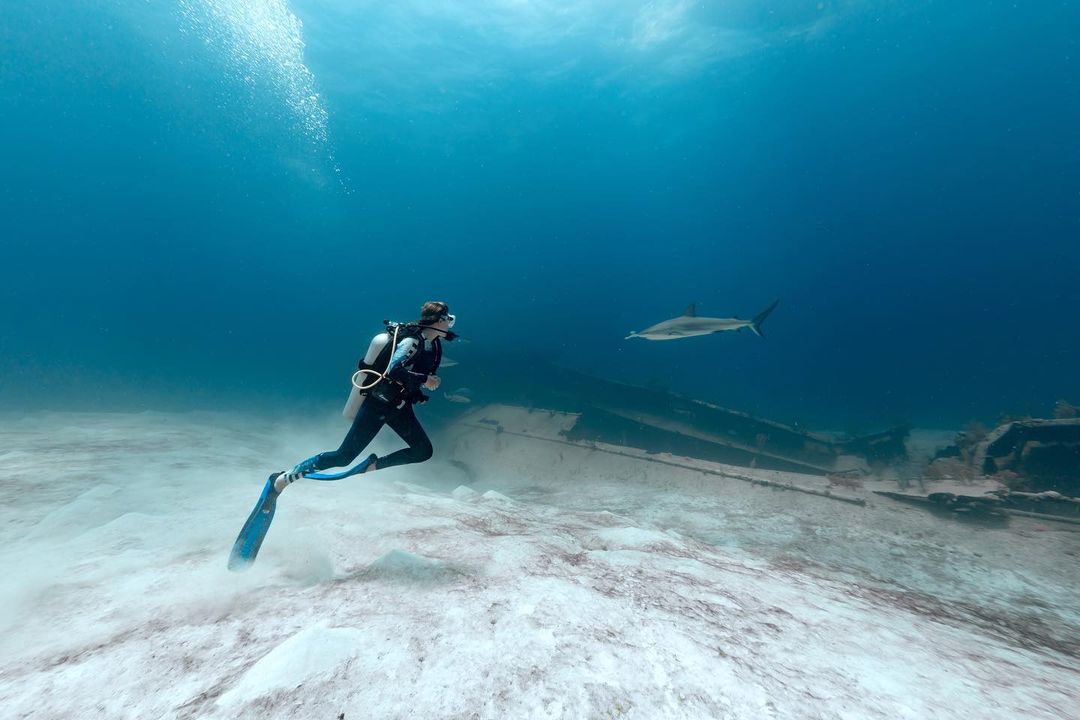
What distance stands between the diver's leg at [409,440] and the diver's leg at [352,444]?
0.52 ft

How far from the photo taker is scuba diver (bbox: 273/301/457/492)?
11.1ft

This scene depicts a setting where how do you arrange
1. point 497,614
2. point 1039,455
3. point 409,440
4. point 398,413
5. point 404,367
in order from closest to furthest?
point 497,614 < point 404,367 < point 398,413 < point 409,440 < point 1039,455

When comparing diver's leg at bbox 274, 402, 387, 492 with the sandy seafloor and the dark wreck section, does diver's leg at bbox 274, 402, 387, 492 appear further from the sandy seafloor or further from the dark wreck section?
the dark wreck section

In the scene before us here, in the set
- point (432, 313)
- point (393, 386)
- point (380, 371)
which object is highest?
point (432, 313)

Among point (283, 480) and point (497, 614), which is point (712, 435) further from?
point (283, 480)

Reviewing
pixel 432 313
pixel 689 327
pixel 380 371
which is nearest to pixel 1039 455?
pixel 689 327

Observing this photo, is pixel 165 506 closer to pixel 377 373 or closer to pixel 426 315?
pixel 377 373

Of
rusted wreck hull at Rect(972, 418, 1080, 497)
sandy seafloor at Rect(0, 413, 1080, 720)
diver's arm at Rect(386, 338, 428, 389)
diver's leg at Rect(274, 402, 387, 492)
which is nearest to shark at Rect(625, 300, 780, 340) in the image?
rusted wreck hull at Rect(972, 418, 1080, 497)

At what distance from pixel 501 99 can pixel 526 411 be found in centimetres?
3869

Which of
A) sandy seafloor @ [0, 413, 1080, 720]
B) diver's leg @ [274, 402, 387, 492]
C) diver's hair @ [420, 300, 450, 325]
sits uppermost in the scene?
diver's hair @ [420, 300, 450, 325]

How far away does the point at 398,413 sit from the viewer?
11.8 feet

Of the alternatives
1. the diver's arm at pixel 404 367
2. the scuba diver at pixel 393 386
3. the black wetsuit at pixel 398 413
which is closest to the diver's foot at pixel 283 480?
the scuba diver at pixel 393 386

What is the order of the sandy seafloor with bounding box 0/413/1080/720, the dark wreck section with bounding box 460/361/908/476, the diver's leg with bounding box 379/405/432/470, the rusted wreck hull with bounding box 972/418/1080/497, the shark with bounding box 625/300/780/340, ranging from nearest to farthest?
1. the sandy seafloor with bounding box 0/413/1080/720
2. the diver's leg with bounding box 379/405/432/470
3. the rusted wreck hull with bounding box 972/418/1080/497
4. the shark with bounding box 625/300/780/340
5. the dark wreck section with bounding box 460/361/908/476

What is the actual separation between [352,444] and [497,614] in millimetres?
2071
